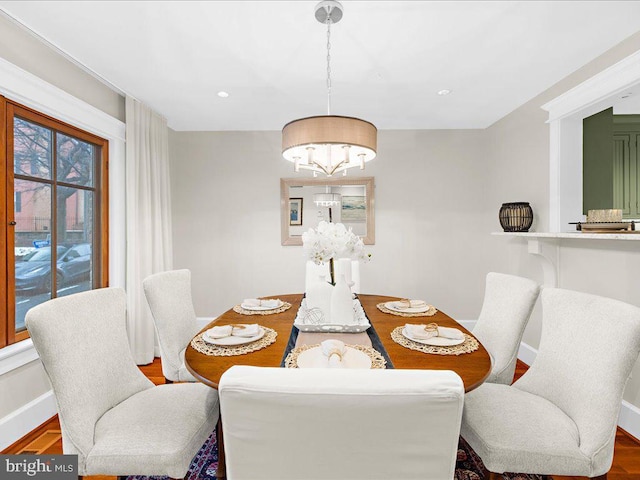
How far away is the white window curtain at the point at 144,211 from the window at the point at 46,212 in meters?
0.22

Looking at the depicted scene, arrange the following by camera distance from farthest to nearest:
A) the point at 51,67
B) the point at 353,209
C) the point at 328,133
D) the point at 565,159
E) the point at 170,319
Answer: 1. the point at 353,209
2. the point at 565,159
3. the point at 51,67
4. the point at 170,319
5. the point at 328,133

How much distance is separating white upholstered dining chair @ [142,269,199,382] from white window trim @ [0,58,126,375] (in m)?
0.91

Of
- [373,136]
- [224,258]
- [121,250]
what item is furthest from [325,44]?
[224,258]

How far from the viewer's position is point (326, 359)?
130 centimetres

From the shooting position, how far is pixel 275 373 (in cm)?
71

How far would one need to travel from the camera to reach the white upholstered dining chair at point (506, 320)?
5.95ft

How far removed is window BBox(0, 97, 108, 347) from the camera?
2.07m

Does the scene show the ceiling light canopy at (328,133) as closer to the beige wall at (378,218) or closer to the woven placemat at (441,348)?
the woven placemat at (441,348)

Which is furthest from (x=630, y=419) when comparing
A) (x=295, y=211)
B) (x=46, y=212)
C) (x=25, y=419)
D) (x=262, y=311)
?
(x=46, y=212)

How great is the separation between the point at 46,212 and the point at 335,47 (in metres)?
2.29

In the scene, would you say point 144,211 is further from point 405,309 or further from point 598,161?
point 598,161

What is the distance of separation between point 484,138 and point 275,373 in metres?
4.07

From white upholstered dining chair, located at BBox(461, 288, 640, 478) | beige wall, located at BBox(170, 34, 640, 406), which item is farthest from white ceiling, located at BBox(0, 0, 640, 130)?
white upholstered dining chair, located at BBox(461, 288, 640, 478)

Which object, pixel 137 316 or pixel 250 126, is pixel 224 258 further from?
pixel 250 126
